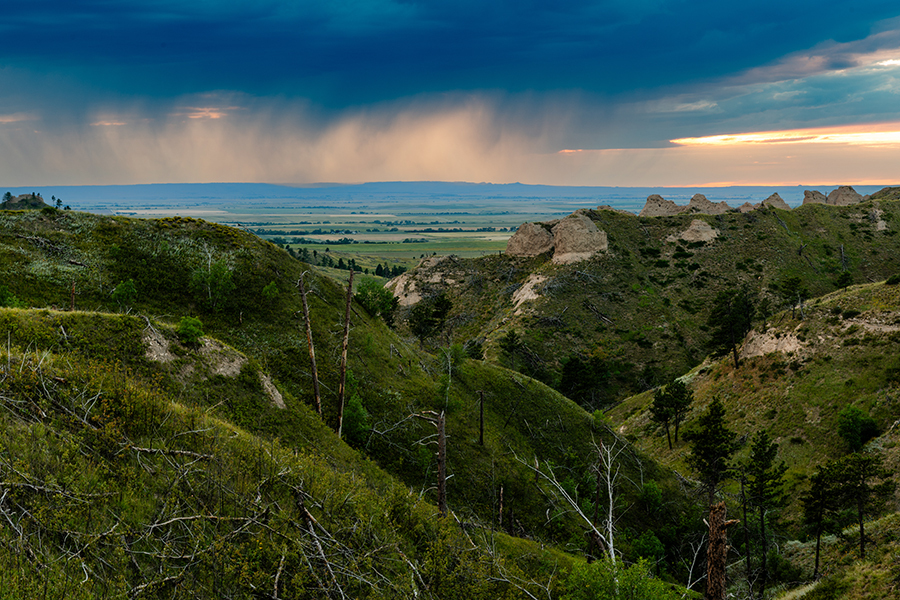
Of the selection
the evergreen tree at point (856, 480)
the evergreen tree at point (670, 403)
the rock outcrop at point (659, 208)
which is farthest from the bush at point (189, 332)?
the rock outcrop at point (659, 208)

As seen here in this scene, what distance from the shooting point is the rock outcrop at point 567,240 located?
10744cm

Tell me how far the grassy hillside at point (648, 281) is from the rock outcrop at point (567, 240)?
2659 mm


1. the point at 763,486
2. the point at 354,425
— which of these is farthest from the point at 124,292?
the point at 763,486

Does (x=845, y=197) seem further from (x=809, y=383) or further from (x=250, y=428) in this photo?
(x=250, y=428)

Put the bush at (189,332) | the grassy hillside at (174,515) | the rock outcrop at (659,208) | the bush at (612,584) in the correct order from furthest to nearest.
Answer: the rock outcrop at (659,208) < the bush at (189,332) < the bush at (612,584) < the grassy hillside at (174,515)

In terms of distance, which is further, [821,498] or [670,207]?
[670,207]

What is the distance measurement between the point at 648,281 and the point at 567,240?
69.4 feet

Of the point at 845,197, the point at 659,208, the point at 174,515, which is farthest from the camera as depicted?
the point at 845,197

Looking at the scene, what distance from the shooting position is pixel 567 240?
356 ft

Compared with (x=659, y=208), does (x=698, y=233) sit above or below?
below

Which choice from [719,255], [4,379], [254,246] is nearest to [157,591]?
[4,379]

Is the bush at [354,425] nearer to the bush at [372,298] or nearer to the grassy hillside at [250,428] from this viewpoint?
the grassy hillside at [250,428]

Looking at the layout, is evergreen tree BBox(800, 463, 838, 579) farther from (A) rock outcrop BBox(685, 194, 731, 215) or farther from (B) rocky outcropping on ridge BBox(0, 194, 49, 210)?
(B) rocky outcropping on ridge BBox(0, 194, 49, 210)

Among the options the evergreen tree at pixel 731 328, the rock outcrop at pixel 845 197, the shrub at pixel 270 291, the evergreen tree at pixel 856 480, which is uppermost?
the rock outcrop at pixel 845 197
